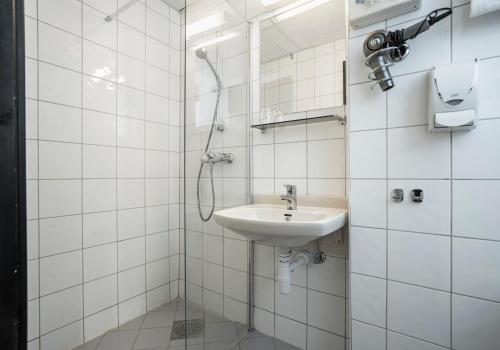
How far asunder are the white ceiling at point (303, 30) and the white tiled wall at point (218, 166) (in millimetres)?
164

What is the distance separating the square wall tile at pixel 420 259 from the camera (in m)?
0.96

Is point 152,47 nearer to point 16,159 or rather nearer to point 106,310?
point 16,159

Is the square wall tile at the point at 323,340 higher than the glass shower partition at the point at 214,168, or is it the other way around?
the glass shower partition at the point at 214,168

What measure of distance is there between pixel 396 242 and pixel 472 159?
16.8 inches

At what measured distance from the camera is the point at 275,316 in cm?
158

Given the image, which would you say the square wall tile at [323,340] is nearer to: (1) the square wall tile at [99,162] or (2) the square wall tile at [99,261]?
(2) the square wall tile at [99,261]

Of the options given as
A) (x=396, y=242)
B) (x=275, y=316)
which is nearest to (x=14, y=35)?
(x=396, y=242)

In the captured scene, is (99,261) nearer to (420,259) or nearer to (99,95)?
(99,95)

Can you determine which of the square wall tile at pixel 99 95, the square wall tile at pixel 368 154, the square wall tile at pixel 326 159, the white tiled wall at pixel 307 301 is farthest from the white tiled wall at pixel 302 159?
the square wall tile at pixel 99 95

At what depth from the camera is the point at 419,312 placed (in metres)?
1.00

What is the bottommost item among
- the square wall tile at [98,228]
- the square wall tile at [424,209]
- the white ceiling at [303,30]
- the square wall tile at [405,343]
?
the square wall tile at [405,343]

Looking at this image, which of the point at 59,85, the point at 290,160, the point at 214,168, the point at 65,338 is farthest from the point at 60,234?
the point at 290,160

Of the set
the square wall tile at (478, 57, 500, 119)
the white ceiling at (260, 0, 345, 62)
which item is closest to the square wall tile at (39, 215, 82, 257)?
the white ceiling at (260, 0, 345, 62)

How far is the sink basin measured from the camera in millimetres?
993
